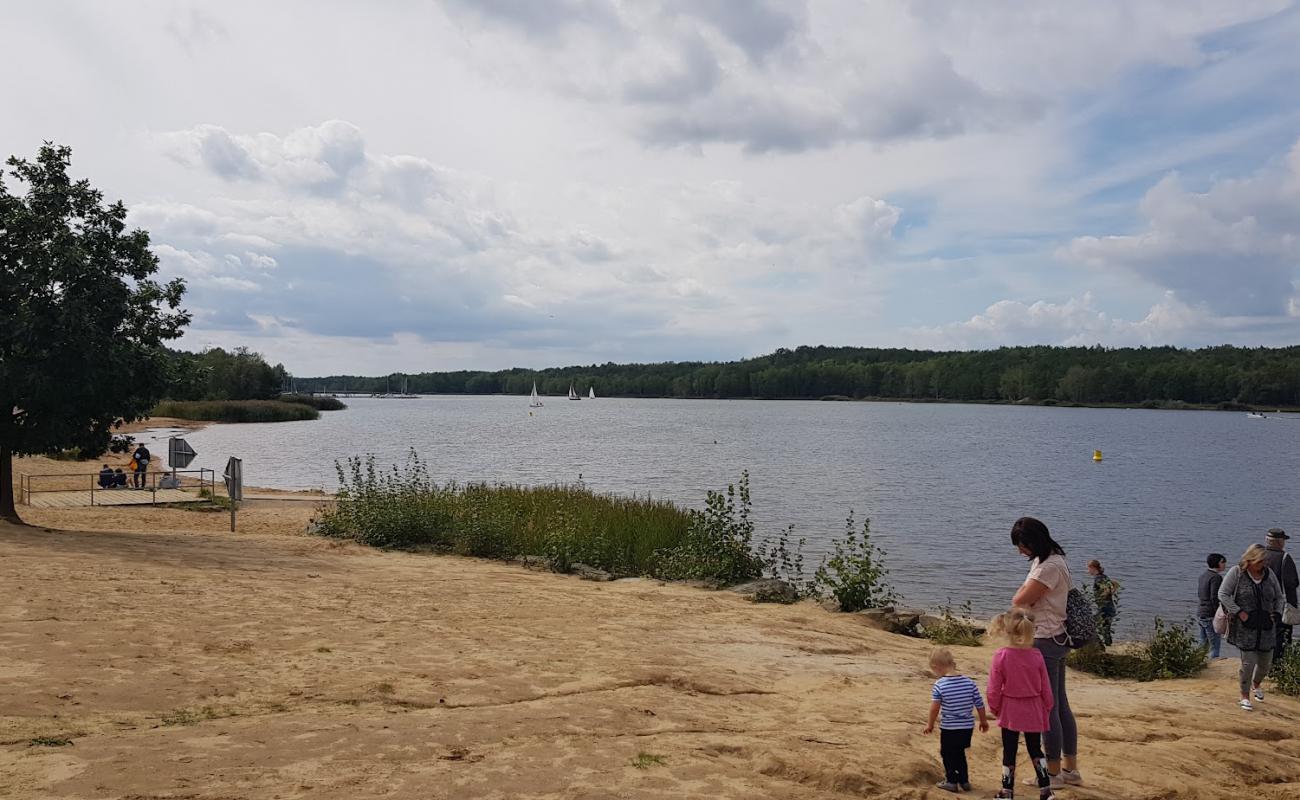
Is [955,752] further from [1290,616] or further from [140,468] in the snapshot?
[140,468]

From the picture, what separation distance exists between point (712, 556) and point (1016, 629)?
12.4 meters

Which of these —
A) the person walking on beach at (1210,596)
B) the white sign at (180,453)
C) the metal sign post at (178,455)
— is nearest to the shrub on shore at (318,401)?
the metal sign post at (178,455)

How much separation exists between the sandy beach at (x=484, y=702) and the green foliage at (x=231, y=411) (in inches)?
3830

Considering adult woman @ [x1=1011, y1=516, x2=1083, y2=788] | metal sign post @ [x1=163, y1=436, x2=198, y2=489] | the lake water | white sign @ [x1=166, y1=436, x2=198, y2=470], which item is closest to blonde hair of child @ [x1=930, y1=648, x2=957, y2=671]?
adult woman @ [x1=1011, y1=516, x2=1083, y2=788]

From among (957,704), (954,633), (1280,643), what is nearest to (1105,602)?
(954,633)

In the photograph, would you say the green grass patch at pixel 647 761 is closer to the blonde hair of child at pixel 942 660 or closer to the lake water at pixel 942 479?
the blonde hair of child at pixel 942 660

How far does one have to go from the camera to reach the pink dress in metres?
6.48

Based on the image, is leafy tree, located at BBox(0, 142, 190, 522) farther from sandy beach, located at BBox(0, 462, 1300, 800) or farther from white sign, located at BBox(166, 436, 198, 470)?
white sign, located at BBox(166, 436, 198, 470)

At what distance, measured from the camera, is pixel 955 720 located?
657cm

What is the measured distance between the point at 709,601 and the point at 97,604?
29.6ft

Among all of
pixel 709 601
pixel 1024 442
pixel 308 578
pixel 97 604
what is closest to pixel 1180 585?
pixel 709 601

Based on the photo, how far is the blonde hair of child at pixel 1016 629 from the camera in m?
6.40

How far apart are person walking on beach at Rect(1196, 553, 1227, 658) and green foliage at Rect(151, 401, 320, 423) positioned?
104229 millimetres

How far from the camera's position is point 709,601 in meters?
15.4
